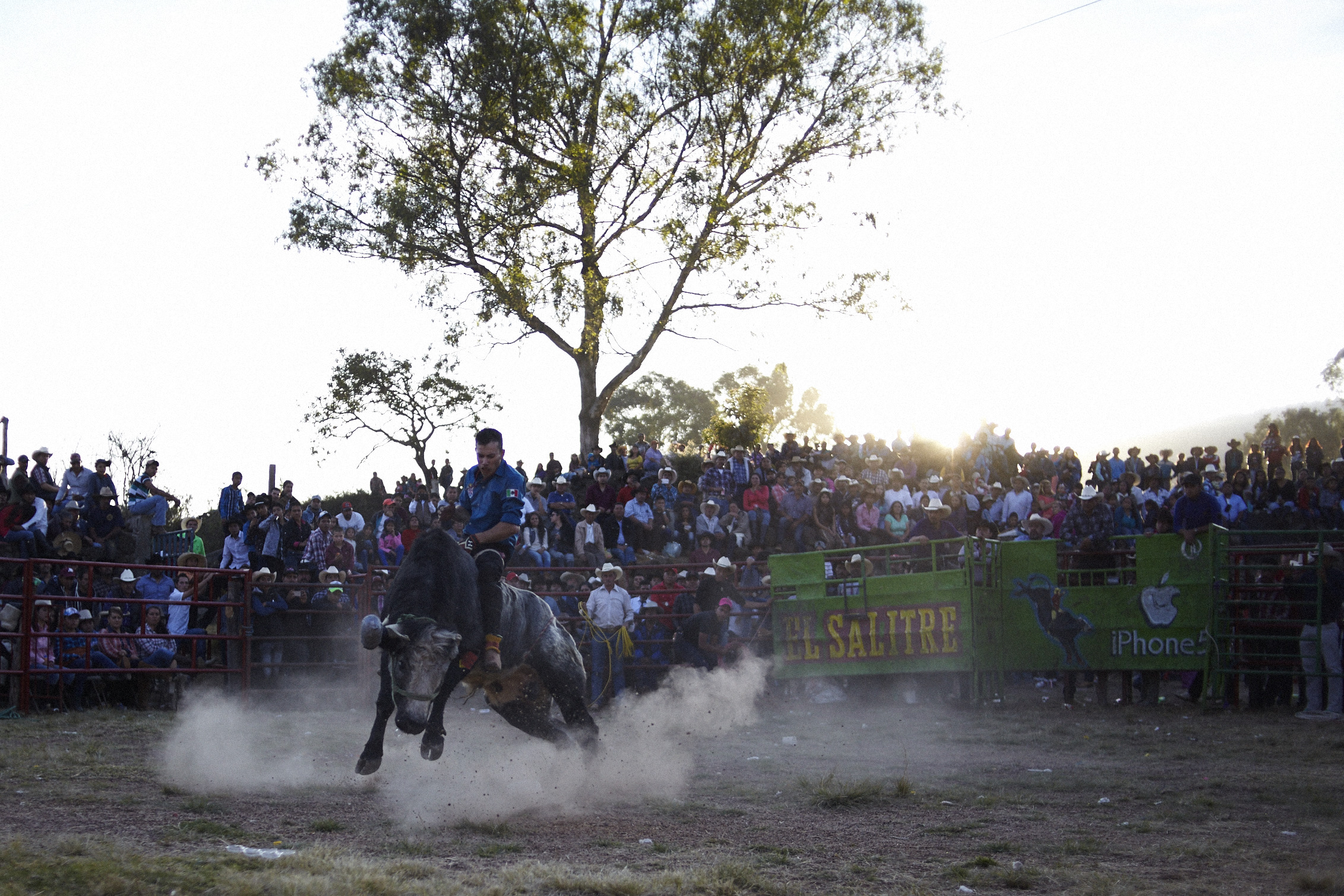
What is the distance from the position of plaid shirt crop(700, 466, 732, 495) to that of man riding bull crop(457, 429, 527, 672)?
40.0 ft

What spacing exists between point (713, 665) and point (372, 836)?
9.52 metres

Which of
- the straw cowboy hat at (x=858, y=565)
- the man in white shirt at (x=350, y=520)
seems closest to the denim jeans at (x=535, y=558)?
the man in white shirt at (x=350, y=520)

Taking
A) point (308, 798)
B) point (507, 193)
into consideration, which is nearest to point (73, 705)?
point (308, 798)

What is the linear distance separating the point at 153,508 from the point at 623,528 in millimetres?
7540

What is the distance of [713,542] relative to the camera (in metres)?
18.5

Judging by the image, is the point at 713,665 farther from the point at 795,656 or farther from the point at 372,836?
the point at 372,836

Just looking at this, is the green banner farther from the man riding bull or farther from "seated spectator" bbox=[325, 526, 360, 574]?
the man riding bull

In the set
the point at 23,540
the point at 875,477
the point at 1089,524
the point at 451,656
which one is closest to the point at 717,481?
the point at 875,477

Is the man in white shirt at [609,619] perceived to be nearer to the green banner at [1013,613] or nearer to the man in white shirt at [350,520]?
the green banner at [1013,613]

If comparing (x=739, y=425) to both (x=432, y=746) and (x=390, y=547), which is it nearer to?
(x=390, y=547)

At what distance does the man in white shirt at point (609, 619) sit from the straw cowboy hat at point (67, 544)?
685 centimetres

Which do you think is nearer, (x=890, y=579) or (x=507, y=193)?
(x=890, y=579)

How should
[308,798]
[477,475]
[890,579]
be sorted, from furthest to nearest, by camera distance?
1. [890,579]
2. [477,475]
3. [308,798]

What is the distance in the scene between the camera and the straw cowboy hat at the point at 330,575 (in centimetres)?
1557
